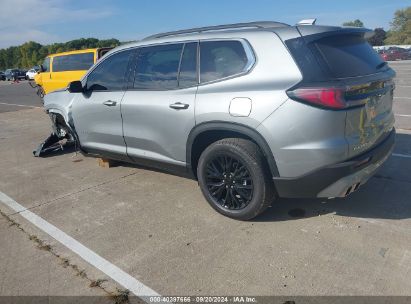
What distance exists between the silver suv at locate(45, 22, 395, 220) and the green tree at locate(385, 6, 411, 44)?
81161 mm

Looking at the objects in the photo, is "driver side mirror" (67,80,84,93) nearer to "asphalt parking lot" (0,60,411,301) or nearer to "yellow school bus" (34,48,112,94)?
"asphalt parking lot" (0,60,411,301)

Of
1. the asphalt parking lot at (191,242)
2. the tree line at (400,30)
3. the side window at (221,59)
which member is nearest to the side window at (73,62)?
the asphalt parking lot at (191,242)

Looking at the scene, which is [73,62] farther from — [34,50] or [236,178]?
[34,50]

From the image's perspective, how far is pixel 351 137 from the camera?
311cm

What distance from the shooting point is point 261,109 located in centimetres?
321

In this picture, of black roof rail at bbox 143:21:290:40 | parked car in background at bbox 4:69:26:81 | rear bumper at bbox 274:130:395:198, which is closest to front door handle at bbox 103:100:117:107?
black roof rail at bbox 143:21:290:40

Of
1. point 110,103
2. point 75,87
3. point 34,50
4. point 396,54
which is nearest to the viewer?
point 110,103

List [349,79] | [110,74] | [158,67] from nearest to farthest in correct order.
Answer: [349,79]
[158,67]
[110,74]

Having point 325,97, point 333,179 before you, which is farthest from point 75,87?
point 333,179

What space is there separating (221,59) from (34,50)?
9231 cm

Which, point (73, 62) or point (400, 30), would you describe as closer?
point (73, 62)

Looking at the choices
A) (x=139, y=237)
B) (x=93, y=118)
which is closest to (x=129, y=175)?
(x=93, y=118)

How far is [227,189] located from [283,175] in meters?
0.66

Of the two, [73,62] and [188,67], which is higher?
[73,62]
